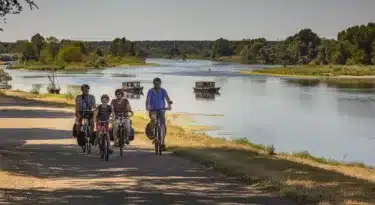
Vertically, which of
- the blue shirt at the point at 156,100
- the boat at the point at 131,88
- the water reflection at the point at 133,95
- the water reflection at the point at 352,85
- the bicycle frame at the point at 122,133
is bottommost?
the water reflection at the point at 133,95

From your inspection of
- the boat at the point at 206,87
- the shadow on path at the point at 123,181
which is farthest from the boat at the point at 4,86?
the shadow on path at the point at 123,181

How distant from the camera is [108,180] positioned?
13.0 m

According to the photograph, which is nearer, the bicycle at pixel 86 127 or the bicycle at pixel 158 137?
the bicycle at pixel 158 137

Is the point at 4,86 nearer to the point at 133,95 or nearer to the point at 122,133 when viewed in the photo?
the point at 133,95

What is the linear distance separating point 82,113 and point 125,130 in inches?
61.9

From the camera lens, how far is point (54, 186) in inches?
486

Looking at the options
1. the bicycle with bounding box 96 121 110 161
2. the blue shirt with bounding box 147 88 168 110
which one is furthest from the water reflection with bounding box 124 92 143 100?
the bicycle with bounding box 96 121 110 161

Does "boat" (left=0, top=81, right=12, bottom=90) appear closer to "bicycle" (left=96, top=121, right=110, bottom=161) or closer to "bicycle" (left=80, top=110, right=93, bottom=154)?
"bicycle" (left=80, top=110, right=93, bottom=154)

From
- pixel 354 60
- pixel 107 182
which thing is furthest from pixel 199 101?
pixel 354 60

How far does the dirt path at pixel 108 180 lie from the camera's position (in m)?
10.9

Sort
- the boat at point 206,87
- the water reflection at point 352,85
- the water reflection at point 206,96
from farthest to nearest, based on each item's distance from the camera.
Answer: the water reflection at point 352,85 < the boat at point 206,87 < the water reflection at point 206,96

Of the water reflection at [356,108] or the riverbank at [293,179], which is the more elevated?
the riverbank at [293,179]

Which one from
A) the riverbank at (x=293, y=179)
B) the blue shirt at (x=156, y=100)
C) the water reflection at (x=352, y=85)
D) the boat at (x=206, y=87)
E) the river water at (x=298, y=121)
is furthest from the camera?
the water reflection at (x=352, y=85)

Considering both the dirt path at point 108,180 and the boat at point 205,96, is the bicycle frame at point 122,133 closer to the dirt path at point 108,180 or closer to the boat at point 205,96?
the dirt path at point 108,180
